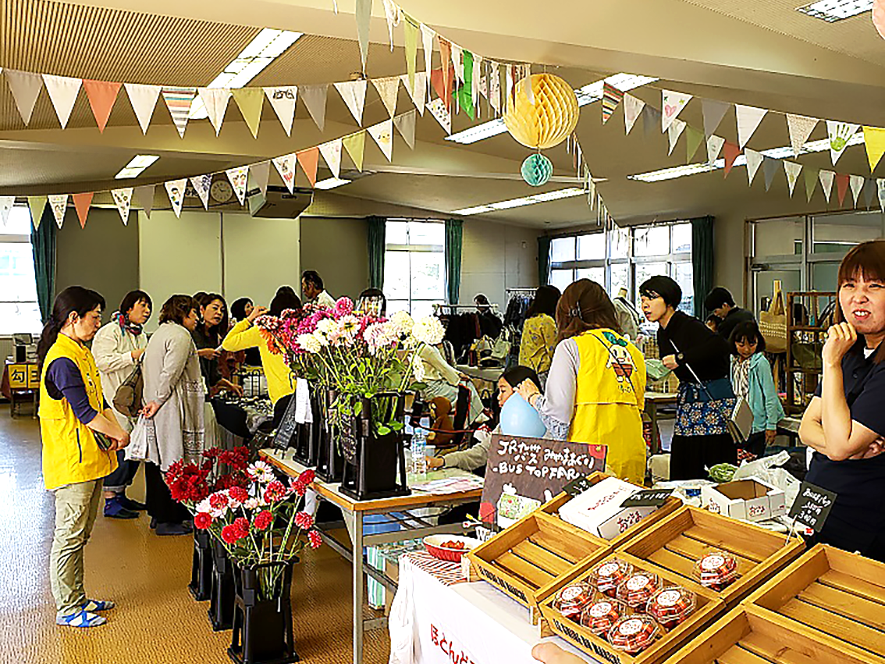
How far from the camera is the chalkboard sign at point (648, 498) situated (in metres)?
1.96

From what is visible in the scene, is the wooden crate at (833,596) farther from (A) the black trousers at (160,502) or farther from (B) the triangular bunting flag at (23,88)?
(A) the black trousers at (160,502)

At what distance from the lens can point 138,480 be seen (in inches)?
297

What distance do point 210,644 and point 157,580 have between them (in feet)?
3.27

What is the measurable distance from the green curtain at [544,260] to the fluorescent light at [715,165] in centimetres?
561

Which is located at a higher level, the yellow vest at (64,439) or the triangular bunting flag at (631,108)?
the triangular bunting flag at (631,108)

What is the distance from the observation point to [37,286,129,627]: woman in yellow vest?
3.79 metres

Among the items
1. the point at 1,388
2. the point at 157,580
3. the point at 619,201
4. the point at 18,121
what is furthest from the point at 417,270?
the point at 157,580

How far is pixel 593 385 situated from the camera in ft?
10.8

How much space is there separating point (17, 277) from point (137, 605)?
10466 millimetres

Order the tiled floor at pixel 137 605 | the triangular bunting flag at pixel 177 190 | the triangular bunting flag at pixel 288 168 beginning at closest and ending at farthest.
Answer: the tiled floor at pixel 137 605 → the triangular bunting flag at pixel 288 168 → the triangular bunting flag at pixel 177 190

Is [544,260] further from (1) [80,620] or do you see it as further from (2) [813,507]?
(2) [813,507]

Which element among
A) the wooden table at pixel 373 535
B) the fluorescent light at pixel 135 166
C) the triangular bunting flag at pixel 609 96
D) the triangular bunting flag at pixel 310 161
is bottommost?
the wooden table at pixel 373 535

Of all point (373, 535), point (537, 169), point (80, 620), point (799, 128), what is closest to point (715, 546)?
point (373, 535)

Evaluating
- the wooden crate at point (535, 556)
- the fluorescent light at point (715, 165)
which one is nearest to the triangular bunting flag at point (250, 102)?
the wooden crate at point (535, 556)
